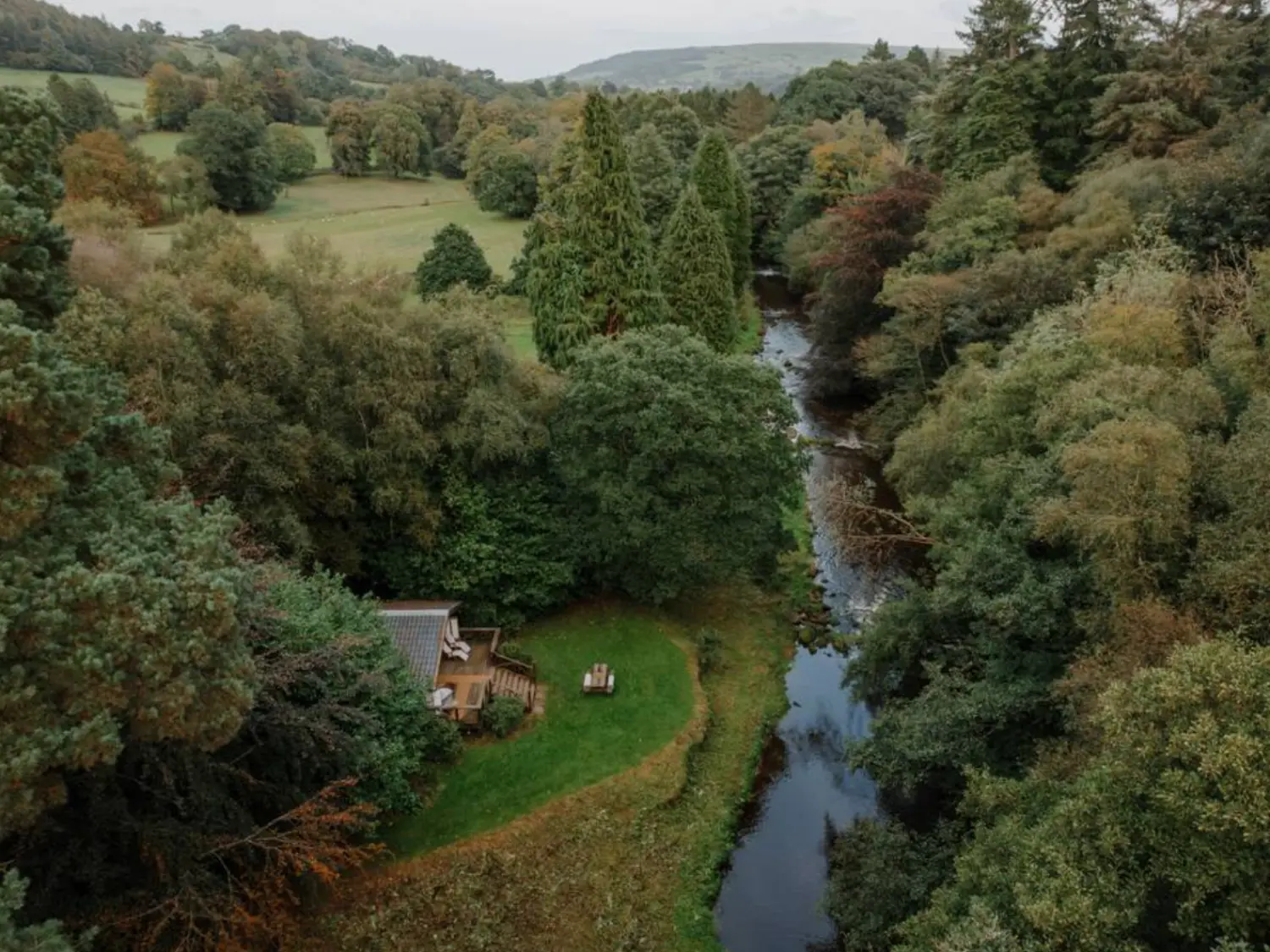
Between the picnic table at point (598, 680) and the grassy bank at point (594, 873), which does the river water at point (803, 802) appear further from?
the picnic table at point (598, 680)

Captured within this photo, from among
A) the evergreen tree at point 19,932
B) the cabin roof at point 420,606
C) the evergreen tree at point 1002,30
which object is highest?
Result: the evergreen tree at point 1002,30

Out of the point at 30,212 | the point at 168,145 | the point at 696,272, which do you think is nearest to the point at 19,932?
the point at 30,212

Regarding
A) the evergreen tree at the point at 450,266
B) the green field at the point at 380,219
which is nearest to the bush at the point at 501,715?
the evergreen tree at the point at 450,266

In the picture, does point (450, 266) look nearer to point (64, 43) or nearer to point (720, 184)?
point (720, 184)

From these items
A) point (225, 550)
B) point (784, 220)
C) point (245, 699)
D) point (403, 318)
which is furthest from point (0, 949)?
point (784, 220)

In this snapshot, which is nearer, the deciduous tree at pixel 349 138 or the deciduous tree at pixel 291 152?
the deciduous tree at pixel 291 152

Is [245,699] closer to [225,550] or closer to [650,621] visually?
[225,550]
